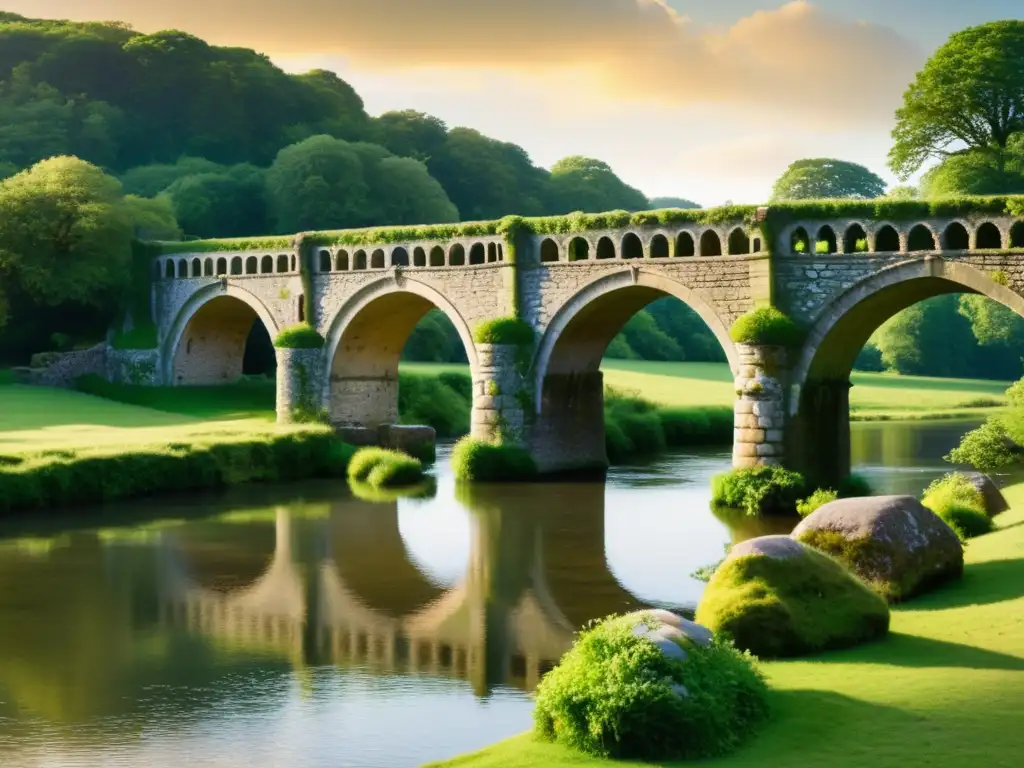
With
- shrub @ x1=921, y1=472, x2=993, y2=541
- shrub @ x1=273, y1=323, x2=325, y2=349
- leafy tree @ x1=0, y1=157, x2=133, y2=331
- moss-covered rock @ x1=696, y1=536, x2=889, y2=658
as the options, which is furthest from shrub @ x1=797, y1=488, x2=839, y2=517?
leafy tree @ x1=0, y1=157, x2=133, y2=331

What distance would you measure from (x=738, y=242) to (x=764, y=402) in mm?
4815

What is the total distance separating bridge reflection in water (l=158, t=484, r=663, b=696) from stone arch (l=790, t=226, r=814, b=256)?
8.35m

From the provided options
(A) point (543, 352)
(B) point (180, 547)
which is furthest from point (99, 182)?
(B) point (180, 547)

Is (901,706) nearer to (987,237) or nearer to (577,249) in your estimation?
(987,237)

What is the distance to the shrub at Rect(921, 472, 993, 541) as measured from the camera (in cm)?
2489

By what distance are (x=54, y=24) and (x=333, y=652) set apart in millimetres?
85724

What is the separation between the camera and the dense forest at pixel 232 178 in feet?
186

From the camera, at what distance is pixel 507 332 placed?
3981 centimetres

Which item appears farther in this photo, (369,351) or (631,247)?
(369,351)

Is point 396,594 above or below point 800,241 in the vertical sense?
below

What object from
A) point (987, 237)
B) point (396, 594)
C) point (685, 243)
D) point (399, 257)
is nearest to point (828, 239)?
point (987, 237)

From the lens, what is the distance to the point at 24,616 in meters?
22.6

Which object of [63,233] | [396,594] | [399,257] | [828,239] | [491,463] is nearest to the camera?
[396,594]

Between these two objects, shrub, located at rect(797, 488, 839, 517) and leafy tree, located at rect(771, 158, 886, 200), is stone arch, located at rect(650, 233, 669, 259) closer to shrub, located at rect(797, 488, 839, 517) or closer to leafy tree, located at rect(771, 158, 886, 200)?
shrub, located at rect(797, 488, 839, 517)
